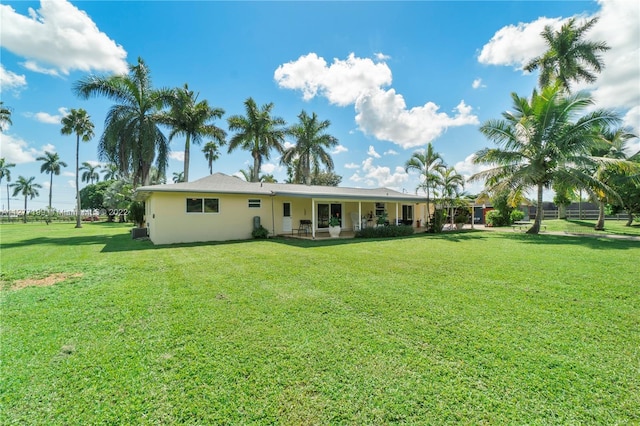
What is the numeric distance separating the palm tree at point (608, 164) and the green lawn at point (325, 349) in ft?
34.8

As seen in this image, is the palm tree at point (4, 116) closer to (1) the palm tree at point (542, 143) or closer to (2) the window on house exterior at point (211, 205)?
(2) the window on house exterior at point (211, 205)

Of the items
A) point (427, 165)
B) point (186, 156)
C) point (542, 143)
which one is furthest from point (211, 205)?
point (542, 143)

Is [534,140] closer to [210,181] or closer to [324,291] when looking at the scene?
[324,291]

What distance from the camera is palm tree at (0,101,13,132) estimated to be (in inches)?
861

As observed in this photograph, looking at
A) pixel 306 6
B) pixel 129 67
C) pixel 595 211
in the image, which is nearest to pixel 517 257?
pixel 306 6

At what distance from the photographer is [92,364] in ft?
9.34

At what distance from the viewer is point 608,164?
1386 centimetres

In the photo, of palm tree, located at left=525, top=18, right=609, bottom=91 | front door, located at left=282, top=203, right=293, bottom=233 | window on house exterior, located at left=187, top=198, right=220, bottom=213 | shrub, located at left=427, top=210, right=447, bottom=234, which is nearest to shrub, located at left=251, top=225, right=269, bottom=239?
front door, located at left=282, top=203, right=293, bottom=233

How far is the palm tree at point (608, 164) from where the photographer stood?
43.8 feet

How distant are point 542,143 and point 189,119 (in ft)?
75.3

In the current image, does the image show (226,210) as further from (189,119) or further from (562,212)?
(562,212)

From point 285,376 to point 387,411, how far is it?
37.6 inches

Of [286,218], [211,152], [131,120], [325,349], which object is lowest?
[325,349]

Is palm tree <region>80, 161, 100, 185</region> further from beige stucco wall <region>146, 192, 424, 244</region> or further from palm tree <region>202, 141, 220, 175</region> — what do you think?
beige stucco wall <region>146, 192, 424, 244</region>
